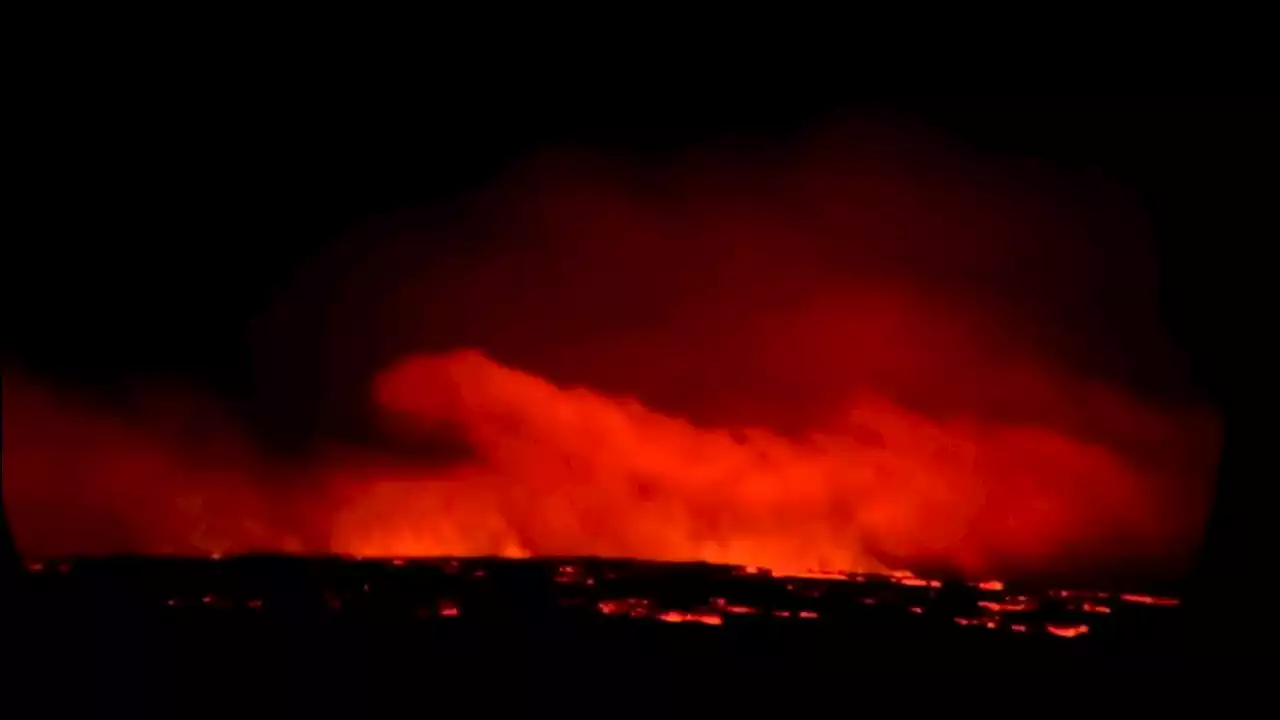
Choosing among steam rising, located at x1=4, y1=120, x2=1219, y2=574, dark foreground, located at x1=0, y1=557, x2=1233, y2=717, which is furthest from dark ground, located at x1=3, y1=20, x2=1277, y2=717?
steam rising, located at x1=4, y1=120, x2=1219, y2=574

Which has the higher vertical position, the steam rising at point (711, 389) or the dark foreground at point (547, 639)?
the steam rising at point (711, 389)

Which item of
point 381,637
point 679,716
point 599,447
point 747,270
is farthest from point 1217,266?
point 381,637

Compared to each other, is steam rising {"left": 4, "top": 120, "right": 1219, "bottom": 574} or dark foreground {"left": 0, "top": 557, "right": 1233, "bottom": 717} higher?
steam rising {"left": 4, "top": 120, "right": 1219, "bottom": 574}

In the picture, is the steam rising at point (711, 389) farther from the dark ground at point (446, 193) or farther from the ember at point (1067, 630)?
the ember at point (1067, 630)

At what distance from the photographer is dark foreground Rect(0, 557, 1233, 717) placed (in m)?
2.54

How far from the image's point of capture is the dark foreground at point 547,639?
8.34 feet

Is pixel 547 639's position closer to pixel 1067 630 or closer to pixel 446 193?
pixel 1067 630

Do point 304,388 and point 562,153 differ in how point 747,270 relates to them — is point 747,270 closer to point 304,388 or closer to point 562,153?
point 562,153

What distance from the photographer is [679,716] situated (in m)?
2.42

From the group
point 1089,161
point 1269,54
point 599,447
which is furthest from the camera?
point 599,447

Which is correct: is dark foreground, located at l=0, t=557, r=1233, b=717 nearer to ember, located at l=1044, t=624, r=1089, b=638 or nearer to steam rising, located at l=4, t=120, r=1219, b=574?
ember, located at l=1044, t=624, r=1089, b=638

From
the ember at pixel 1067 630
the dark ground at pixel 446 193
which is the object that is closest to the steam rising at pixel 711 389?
the dark ground at pixel 446 193

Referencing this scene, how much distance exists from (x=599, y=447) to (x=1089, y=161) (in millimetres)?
1663

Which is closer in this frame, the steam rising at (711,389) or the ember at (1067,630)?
the ember at (1067,630)
